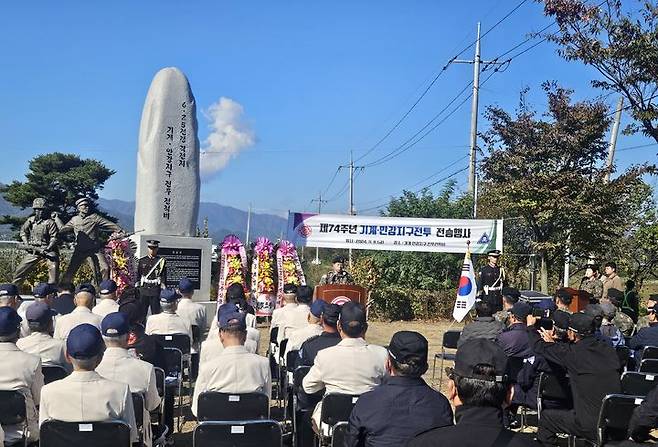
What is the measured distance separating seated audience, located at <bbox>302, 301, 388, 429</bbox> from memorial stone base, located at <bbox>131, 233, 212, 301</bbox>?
9.10 meters

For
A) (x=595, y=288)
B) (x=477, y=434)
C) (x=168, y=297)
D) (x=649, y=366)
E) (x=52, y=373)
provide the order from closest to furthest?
(x=477, y=434)
(x=52, y=373)
(x=649, y=366)
(x=168, y=297)
(x=595, y=288)

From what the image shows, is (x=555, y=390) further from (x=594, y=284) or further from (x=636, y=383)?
(x=594, y=284)

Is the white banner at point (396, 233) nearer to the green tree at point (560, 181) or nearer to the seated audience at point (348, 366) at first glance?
the green tree at point (560, 181)

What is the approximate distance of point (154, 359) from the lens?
607 centimetres

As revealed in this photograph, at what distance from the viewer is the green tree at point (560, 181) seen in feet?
50.2

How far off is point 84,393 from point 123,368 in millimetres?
804

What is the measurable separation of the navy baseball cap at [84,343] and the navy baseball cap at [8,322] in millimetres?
953

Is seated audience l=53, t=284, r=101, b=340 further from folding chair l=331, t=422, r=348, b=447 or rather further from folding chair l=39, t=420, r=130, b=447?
folding chair l=331, t=422, r=348, b=447

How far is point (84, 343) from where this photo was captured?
389cm

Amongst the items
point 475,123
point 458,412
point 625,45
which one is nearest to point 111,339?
point 458,412

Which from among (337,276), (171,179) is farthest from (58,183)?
(337,276)

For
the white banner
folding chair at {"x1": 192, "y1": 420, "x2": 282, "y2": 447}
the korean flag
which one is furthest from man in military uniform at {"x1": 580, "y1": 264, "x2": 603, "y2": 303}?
folding chair at {"x1": 192, "y1": 420, "x2": 282, "y2": 447}

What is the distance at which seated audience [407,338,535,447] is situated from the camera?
2164mm

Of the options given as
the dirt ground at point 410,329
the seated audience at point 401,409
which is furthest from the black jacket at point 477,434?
the dirt ground at point 410,329
